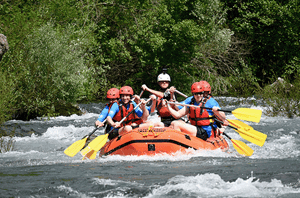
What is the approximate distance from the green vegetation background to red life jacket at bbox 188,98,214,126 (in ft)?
20.1

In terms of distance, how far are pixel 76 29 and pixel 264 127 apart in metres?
10.3

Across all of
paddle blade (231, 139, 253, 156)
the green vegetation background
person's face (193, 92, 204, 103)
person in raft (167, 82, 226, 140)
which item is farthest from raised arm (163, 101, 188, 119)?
the green vegetation background

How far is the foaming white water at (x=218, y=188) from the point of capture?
533 cm

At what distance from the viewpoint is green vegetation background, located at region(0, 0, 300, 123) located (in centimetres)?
1490

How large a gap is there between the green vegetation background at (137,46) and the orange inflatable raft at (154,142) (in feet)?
21.9

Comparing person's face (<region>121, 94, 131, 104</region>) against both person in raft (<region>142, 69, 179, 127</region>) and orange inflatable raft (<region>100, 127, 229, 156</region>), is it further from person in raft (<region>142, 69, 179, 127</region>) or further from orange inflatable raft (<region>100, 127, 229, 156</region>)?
orange inflatable raft (<region>100, 127, 229, 156</region>)

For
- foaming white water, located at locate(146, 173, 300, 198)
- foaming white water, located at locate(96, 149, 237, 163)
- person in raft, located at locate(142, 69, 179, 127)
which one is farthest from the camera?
person in raft, located at locate(142, 69, 179, 127)

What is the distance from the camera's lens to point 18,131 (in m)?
12.3

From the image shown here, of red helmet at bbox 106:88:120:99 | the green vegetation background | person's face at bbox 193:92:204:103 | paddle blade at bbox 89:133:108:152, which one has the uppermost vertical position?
the green vegetation background

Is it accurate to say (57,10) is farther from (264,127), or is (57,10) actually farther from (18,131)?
(264,127)

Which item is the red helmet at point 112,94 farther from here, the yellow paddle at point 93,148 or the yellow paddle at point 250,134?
the yellow paddle at point 250,134

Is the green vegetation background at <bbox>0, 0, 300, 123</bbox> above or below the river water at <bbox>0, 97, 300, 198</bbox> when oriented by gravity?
above

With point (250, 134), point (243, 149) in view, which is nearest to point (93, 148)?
point (243, 149)

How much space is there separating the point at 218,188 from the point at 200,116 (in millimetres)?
2645
